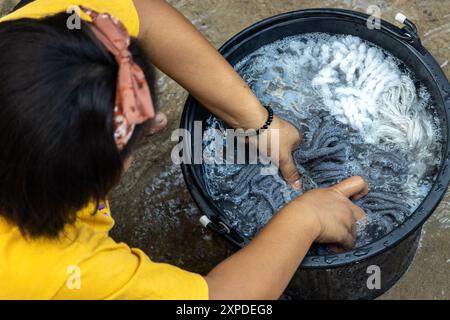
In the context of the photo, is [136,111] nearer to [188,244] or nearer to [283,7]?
[188,244]

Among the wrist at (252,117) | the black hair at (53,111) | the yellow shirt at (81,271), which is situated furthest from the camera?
the wrist at (252,117)

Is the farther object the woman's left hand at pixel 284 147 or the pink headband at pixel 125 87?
the woman's left hand at pixel 284 147

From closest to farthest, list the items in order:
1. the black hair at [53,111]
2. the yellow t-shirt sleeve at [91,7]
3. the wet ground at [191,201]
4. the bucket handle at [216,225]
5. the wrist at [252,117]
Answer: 1. the black hair at [53,111]
2. the yellow t-shirt sleeve at [91,7]
3. the bucket handle at [216,225]
4. the wrist at [252,117]
5. the wet ground at [191,201]

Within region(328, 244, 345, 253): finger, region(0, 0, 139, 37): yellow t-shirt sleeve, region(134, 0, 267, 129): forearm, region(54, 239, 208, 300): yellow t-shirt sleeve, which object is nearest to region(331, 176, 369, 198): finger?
region(328, 244, 345, 253): finger

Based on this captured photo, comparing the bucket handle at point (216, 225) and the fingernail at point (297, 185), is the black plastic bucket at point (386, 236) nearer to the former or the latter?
the bucket handle at point (216, 225)

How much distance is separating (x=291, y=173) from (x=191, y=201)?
0.44 meters

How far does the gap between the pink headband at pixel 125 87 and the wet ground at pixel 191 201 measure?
785 millimetres

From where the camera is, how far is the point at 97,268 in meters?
0.87

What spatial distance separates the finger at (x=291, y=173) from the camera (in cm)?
124

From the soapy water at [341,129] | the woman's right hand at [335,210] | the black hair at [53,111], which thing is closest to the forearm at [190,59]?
the soapy water at [341,129]

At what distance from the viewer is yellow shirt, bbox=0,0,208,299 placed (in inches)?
33.6

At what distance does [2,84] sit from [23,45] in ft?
0.19

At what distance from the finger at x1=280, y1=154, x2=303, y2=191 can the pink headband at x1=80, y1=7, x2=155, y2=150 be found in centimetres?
50

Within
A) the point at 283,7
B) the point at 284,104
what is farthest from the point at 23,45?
the point at 283,7
